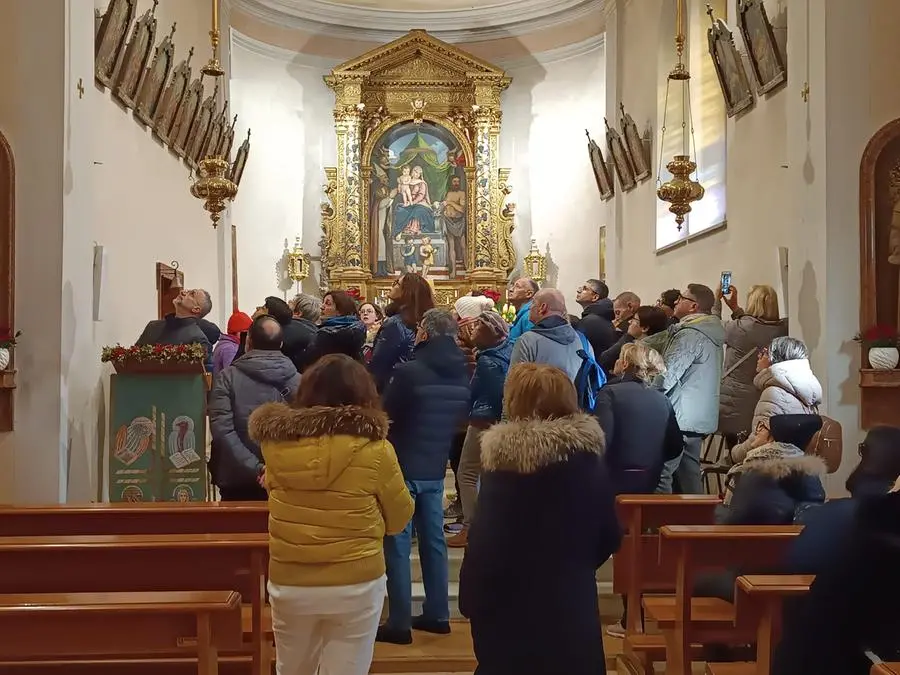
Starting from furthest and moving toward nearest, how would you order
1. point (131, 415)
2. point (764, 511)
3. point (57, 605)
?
point (131, 415) < point (764, 511) < point (57, 605)

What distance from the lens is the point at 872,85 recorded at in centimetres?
605

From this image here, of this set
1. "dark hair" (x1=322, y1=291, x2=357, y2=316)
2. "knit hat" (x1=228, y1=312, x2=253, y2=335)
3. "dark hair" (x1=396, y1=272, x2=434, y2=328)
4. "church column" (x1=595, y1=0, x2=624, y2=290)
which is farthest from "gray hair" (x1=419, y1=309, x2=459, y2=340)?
"church column" (x1=595, y1=0, x2=624, y2=290)

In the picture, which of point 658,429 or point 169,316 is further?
point 169,316

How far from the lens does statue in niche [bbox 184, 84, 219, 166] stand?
34.7 ft

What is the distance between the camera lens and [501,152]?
14758 mm

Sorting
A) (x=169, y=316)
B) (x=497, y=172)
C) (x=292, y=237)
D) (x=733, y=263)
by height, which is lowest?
(x=169, y=316)

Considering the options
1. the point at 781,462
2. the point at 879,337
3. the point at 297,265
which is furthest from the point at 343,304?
the point at 297,265

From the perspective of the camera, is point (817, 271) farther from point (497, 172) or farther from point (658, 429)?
point (497, 172)

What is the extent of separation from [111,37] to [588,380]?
487 cm

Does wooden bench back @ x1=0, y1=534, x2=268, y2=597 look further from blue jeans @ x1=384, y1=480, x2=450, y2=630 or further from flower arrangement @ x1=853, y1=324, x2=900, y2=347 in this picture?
flower arrangement @ x1=853, y1=324, x2=900, y2=347

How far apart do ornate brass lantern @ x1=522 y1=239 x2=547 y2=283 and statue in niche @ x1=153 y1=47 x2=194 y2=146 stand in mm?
5934

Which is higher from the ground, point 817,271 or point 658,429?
point 817,271

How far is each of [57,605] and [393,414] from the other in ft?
6.13

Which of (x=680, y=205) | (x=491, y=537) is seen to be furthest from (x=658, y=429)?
(x=680, y=205)
